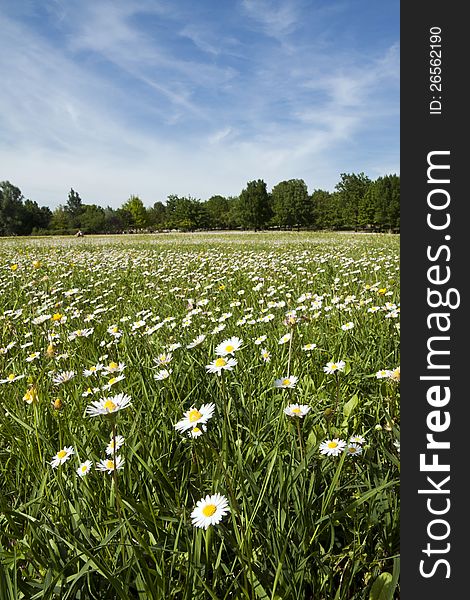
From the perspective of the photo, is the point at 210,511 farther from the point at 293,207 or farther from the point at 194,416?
the point at 293,207

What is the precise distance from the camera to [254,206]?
62.9 metres

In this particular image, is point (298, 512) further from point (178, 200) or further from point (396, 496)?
point (178, 200)

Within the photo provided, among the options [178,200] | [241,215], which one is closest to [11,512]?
[241,215]

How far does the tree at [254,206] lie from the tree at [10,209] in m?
37.6

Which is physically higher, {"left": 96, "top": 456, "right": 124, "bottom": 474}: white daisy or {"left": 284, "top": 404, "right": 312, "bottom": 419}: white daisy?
{"left": 284, "top": 404, "right": 312, "bottom": 419}: white daisy

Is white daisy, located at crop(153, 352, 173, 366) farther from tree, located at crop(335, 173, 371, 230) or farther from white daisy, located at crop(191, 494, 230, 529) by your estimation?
tree, located at crop(335, 173, 371, 230)

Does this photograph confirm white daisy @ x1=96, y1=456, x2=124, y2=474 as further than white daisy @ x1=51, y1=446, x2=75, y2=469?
No

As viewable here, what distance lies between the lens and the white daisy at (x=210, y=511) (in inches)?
36.3

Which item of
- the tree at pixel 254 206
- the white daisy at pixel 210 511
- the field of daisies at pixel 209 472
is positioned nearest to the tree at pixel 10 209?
the tree at pixel 254 206

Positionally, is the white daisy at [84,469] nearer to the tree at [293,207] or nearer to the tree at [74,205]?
the tree at [293,207]

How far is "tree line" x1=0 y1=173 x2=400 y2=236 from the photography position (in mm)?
53438

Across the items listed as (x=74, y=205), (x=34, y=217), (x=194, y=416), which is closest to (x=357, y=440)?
(x=194, y=416)

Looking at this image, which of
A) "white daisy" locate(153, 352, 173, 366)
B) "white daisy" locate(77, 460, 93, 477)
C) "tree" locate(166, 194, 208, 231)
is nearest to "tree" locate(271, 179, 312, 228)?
"tree" locate(166, 194, 208, 231)

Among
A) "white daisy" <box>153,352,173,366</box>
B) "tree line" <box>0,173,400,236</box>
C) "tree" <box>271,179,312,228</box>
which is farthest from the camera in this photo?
"tree" <box>271,179,312,228</box>
